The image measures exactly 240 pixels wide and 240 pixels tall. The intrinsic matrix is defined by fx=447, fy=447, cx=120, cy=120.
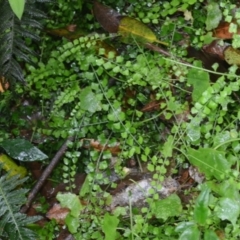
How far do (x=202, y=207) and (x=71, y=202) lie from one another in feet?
1.31

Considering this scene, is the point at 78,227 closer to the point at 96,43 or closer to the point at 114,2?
the point at 96,43

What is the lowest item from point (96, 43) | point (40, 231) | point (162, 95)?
point (40, 231)

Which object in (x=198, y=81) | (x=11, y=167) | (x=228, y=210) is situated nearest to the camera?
(x=228, y=210)

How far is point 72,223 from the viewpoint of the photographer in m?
1.36

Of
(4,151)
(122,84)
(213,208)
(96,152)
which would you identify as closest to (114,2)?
(122,84)

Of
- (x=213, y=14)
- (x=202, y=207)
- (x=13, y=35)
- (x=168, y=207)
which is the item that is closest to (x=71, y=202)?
(x=168, y=207)

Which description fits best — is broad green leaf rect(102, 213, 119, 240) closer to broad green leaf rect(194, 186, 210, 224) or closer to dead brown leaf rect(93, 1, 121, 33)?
broad green leaf rect(194, 186, 210, 224)

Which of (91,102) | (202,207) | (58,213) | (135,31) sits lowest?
(58,213)

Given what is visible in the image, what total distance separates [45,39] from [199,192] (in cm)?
71

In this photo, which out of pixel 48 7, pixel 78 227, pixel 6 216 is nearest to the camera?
pixel 6 216

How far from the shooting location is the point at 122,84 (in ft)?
4.75

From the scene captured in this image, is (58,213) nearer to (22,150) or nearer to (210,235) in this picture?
(22,150)

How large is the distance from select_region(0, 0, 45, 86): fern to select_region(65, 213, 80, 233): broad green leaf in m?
0.44

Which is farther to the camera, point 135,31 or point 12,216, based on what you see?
point 135,31
